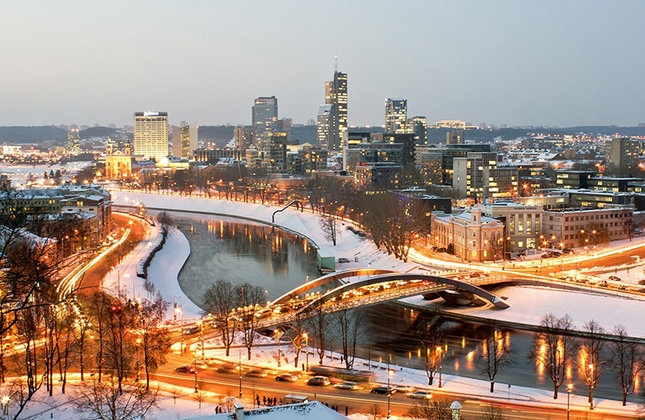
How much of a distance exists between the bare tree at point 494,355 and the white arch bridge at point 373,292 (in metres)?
3.15

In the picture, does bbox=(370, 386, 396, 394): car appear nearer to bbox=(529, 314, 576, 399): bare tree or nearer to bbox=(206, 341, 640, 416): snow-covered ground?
bbox=(206, 341, 640, 416): snow-covered ground

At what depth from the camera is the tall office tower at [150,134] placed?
171250 millimetres

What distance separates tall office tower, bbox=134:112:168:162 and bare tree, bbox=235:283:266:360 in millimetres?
147626

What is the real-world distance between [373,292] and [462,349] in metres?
5.41

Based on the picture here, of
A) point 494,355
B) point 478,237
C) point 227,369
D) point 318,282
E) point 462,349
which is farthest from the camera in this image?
point 478,237

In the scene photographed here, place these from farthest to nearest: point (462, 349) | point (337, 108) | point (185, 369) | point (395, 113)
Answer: point (337, 108) → point (395, 113) → point (462, 349) → point (185, 369)

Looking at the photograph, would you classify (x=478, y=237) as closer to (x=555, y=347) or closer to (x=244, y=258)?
(x=244, y=258)

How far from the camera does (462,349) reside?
23172mm

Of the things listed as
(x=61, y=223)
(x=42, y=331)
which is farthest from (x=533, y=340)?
(x=61, y=223)

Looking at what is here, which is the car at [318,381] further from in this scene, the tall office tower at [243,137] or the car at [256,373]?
the tall office tower at [243,137]

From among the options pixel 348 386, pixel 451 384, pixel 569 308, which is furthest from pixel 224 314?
pixel 569 308

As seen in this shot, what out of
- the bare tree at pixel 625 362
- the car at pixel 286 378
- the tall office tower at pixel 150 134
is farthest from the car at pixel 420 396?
the tall office tower at pixel 150 134

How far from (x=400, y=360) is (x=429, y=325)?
4635 millimetres

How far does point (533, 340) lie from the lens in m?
24.1
